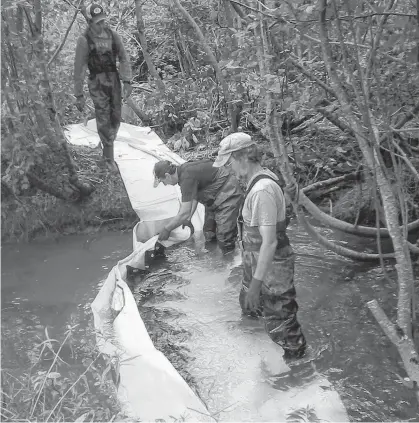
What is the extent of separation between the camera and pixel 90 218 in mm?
6707

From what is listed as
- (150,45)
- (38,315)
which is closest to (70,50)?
(150,45)

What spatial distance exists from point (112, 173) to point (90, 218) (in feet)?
2.11

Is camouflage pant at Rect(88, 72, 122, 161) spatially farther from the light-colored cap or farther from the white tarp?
the light-colored cap

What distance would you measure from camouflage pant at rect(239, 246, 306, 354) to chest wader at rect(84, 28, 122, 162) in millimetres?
3612

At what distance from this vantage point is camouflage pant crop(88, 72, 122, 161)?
21.4 feet

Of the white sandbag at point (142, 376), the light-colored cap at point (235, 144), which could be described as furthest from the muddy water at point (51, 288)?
the light-colored cap at point (235, 144)

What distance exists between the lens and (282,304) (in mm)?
3529

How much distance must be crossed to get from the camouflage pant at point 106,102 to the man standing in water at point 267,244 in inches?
132

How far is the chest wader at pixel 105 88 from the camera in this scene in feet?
20.9

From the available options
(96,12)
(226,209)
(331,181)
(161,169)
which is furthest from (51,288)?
(331,181)

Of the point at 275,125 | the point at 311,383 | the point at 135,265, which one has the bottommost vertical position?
the point at 311,383

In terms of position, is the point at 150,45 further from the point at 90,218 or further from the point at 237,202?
the point at 237,202

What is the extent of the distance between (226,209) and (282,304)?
2.12 metres

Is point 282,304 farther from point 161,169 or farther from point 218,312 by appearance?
point 161,169
